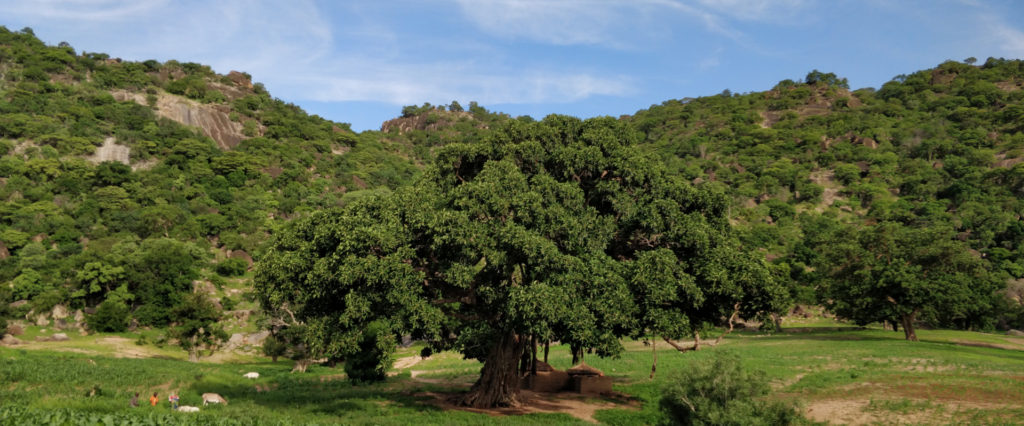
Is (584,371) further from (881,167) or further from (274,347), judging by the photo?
(881,167)

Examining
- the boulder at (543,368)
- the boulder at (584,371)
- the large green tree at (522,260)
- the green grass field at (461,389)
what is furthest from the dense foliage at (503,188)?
the boulder at (543,368)

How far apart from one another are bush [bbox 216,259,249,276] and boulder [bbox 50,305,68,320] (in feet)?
62.9

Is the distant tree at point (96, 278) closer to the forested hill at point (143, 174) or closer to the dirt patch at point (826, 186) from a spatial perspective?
the forested hill at point (143, 174)

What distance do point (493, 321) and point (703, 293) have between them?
813 centimetres

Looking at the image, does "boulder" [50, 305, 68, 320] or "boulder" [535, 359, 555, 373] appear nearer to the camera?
"boulder" [535, 359, 555, 373]

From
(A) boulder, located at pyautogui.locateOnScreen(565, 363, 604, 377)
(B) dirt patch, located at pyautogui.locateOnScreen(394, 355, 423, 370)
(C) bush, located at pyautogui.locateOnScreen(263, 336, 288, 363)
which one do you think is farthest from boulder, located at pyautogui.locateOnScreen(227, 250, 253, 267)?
(A) boulder, located at pyautogui.locateOnScreen(565, 363, 604, 377)

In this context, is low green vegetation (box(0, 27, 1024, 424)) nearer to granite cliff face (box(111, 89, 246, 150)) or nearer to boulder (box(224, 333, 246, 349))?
granite cliff face (box(111, 89, 246, 150))

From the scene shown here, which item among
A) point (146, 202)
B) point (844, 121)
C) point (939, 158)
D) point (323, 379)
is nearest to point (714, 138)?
point (844, 121)

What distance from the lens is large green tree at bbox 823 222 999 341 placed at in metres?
45.8

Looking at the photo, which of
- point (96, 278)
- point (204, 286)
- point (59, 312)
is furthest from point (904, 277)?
point (59, 312)

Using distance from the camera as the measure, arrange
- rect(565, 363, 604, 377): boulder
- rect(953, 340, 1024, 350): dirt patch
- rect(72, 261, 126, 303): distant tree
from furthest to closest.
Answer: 1. rect(72, 261, 126, 303): distant tree
2. rect(953, 340, 1024, 350): dirt patch
3. rect(565, 363, 604, 377): boulder

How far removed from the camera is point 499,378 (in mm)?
22797

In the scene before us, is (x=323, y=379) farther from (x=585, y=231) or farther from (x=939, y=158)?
(x=939, y=158)

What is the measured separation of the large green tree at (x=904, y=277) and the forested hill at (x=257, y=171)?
1977 mm
